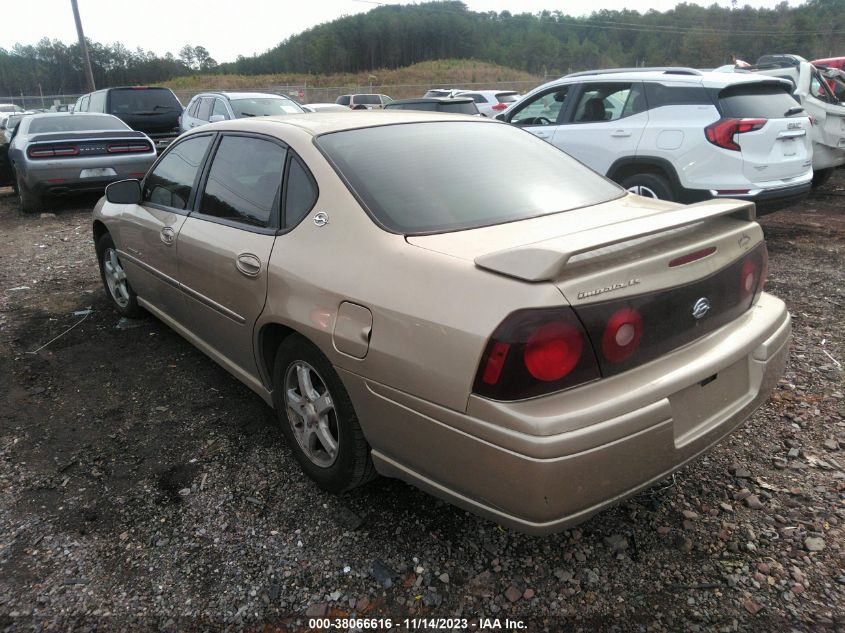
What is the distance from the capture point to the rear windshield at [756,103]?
5.71 metres

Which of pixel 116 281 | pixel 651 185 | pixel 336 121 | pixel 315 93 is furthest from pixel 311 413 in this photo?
pixel 315 93

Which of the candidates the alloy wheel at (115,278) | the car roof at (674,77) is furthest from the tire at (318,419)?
the car roof at (674,77)

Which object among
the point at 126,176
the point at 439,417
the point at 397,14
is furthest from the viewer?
the point at 397,14

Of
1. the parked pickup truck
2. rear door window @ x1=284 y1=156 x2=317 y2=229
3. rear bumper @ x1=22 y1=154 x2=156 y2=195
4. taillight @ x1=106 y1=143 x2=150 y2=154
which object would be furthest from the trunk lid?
taillight @ x1=106 y1=143 x2=150 y2=154

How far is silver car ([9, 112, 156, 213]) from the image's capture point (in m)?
8.85

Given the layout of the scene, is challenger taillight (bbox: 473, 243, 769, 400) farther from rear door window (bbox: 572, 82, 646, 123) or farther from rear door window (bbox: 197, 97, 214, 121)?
rear door window (bbox: 197, 97, 214, 121)

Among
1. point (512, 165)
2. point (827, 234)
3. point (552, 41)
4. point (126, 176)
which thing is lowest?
point (827, 234)

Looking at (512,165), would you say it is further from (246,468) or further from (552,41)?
(552,41)

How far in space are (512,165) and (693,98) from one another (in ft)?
13.2

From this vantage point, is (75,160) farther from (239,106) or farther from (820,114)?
(820,114)

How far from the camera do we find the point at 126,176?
9.24 m

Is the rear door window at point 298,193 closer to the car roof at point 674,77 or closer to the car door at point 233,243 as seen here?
the car door at point 233,243

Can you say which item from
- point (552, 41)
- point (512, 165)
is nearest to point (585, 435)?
point (512, 165)

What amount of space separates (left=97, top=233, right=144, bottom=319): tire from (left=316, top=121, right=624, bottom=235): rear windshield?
2683 mm
